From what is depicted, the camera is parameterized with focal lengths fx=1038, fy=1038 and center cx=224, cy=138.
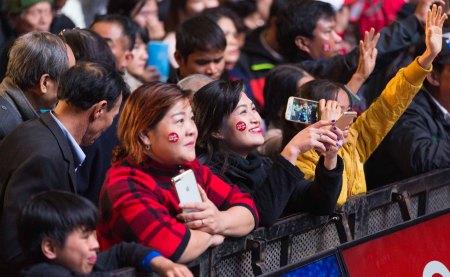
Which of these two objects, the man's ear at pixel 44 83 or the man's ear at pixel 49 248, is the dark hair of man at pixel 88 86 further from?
the man's ear at pixel 49 248

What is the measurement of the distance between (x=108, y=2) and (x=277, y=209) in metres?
4.29

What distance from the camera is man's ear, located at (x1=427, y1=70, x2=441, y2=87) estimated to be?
6.62m

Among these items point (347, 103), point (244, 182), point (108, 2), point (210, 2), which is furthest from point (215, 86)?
point (210, 2)

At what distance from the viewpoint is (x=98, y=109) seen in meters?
4.79

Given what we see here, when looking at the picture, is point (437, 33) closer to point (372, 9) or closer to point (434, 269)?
point (434, 269)

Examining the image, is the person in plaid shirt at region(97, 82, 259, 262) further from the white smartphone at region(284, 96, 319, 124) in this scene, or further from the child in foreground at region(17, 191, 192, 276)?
the white smartphone at region(284, 96, 319, 124)

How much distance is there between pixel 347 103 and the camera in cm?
573

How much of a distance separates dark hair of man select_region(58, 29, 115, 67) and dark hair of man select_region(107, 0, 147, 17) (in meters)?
2.64

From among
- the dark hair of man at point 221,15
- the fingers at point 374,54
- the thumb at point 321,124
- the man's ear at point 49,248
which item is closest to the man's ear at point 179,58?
the dark hair of man at point 221,15

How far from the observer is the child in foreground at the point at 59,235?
388cm

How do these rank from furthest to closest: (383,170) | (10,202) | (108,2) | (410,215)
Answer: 1. (108,2)
2. (383,170)
3. (410,215)
4. (10,202)

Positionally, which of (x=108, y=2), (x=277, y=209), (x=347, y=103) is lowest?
(x=277, y=209)

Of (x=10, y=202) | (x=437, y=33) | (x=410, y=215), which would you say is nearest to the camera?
(x=10, y=202)

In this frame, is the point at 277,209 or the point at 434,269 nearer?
the point at 277,209
